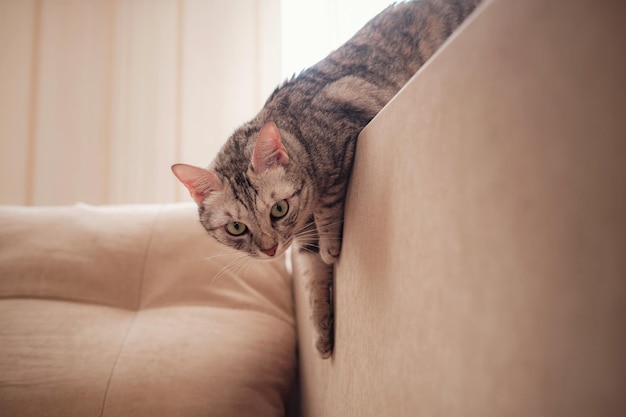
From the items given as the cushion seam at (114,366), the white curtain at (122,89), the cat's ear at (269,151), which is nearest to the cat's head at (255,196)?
the cat's ear at (269,151)

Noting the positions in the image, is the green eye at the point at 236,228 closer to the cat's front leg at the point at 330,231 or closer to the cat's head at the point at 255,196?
the cat's head at the point at 255,196

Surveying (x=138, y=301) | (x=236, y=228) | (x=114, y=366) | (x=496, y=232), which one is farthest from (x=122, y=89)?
(x=496, y=232)

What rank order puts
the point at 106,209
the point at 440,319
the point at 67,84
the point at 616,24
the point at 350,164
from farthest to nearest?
1. the point at 67,84
2. the point at 106,209
3. the point at 350,164
4. the point at 440,319
5. the point at 616,24

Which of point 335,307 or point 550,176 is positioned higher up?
point 550,176

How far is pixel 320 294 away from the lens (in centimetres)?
89

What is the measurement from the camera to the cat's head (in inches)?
32.5

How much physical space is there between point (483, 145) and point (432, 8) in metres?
0.97

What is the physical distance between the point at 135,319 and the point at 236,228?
2.29 feet

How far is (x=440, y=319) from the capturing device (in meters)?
0.31

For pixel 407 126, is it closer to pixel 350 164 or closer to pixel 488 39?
pixel 488 39

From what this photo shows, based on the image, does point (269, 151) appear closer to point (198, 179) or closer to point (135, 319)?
point (198, 179)

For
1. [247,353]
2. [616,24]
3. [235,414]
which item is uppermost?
[616,24]

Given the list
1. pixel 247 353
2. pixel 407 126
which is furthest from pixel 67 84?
pixel 407 126

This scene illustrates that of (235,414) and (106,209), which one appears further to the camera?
(106,209)
